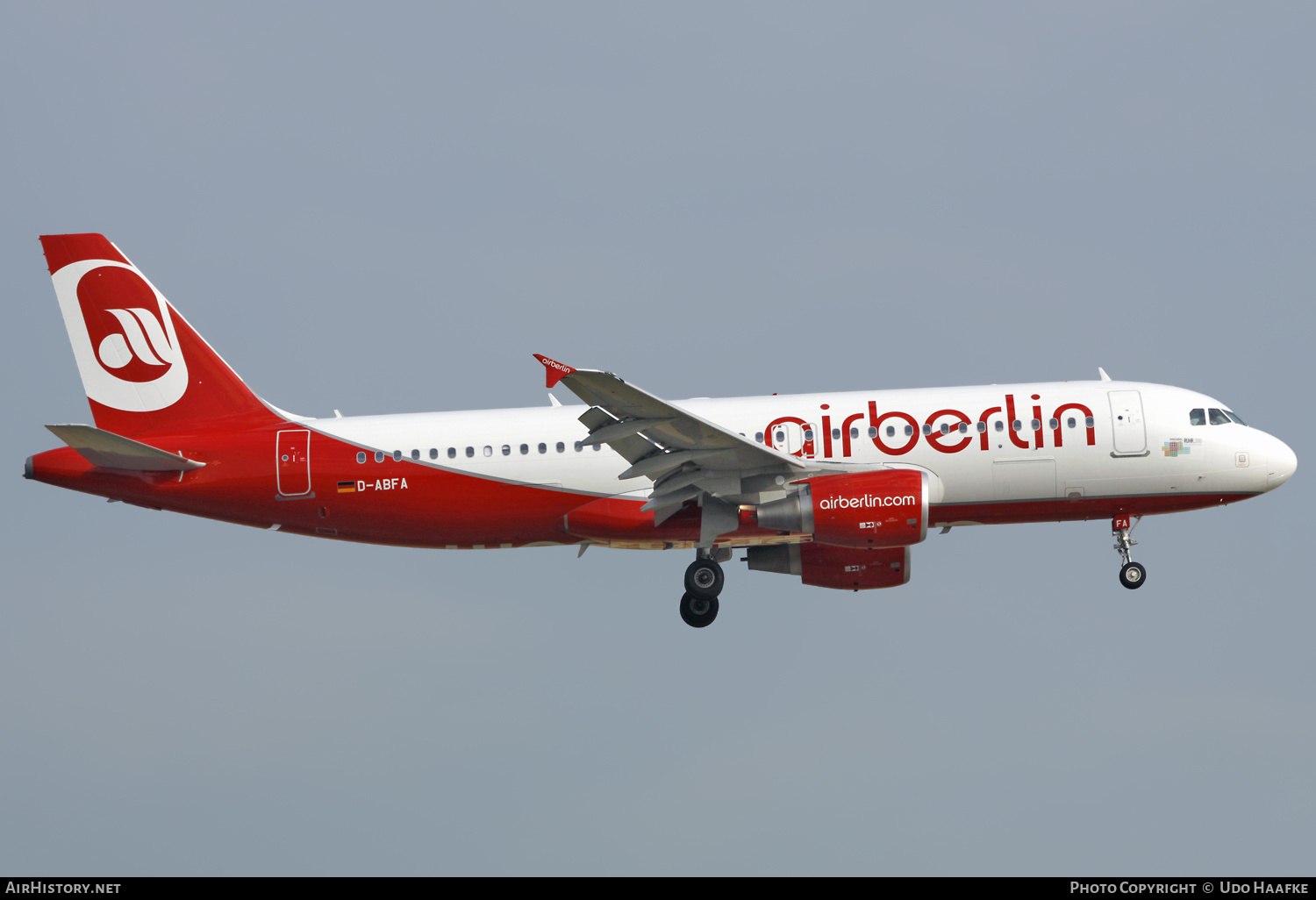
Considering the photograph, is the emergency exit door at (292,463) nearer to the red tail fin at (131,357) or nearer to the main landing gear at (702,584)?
the red tail fin at (131,357)

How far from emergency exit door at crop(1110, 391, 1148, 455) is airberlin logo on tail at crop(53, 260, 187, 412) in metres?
23.0

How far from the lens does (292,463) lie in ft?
112

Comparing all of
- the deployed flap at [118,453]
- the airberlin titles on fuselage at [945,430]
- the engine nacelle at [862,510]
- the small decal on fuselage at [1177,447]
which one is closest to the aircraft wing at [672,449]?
the engine nacelle at [862,510]

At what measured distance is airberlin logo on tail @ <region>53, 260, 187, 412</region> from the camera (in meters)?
35.3

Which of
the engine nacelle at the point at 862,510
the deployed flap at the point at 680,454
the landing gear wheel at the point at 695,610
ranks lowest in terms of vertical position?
the landing gear wheel at the point at 695,610

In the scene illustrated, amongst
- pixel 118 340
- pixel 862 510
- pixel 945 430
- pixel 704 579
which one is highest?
pixel 118 340

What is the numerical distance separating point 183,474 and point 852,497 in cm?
1614

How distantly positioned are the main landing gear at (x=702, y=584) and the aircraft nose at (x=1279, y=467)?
1330 cm

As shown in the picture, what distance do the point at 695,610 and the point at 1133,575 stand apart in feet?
35.7

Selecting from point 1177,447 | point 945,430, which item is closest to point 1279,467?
point 1177,447

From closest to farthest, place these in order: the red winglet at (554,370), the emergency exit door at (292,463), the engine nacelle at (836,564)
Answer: the red winglet at (554,370), the emergency exit door at (292,463), the engine nacelle at (836,564)

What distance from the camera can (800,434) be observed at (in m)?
33.6

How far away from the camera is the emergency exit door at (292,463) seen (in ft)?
112

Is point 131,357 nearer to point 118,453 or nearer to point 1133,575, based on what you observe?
point 118,453
